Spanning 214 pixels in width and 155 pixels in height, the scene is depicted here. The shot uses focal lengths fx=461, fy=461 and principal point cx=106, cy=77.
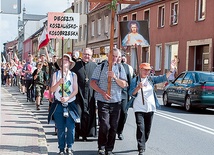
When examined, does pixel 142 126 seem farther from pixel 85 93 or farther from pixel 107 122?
pixel 85 93

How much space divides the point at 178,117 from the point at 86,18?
39574mm

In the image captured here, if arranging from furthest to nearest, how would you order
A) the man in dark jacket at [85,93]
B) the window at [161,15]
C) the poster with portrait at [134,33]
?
the window at [161,15] < the man in dark jacket at [85,93] < the poster with portrait at [134,33]

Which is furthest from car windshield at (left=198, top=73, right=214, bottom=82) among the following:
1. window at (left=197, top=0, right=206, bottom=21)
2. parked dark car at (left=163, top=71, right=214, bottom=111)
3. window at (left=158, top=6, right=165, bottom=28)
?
window at (left=158, top=6, right=165, bottom=28)

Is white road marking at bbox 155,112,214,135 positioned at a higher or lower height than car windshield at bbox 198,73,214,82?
lower

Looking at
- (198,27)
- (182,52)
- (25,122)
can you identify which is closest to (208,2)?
(198,27)

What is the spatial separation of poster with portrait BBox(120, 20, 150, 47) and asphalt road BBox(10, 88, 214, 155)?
207 centimetres

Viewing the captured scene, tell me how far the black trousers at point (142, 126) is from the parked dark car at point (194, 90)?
26.7 ft

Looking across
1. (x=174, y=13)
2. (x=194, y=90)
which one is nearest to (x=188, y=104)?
(x=194, y=90)

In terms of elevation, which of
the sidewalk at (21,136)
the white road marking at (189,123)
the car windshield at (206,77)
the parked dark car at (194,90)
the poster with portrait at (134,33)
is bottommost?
the white road marking at (189,123)

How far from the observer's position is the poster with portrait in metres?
8.70

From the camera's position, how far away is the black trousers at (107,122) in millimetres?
7812

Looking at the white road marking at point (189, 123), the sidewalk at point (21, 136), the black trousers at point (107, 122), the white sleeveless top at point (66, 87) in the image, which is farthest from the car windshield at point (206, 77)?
the white sleeveless top at point (66, 87)

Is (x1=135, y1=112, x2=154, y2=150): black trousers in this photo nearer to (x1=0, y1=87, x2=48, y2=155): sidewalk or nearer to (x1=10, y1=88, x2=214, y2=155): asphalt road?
(x1=10, y1=88, x2=214, y2=155): asphalt road

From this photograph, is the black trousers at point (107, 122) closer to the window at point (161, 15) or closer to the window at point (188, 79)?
the window at point (188, 79)
